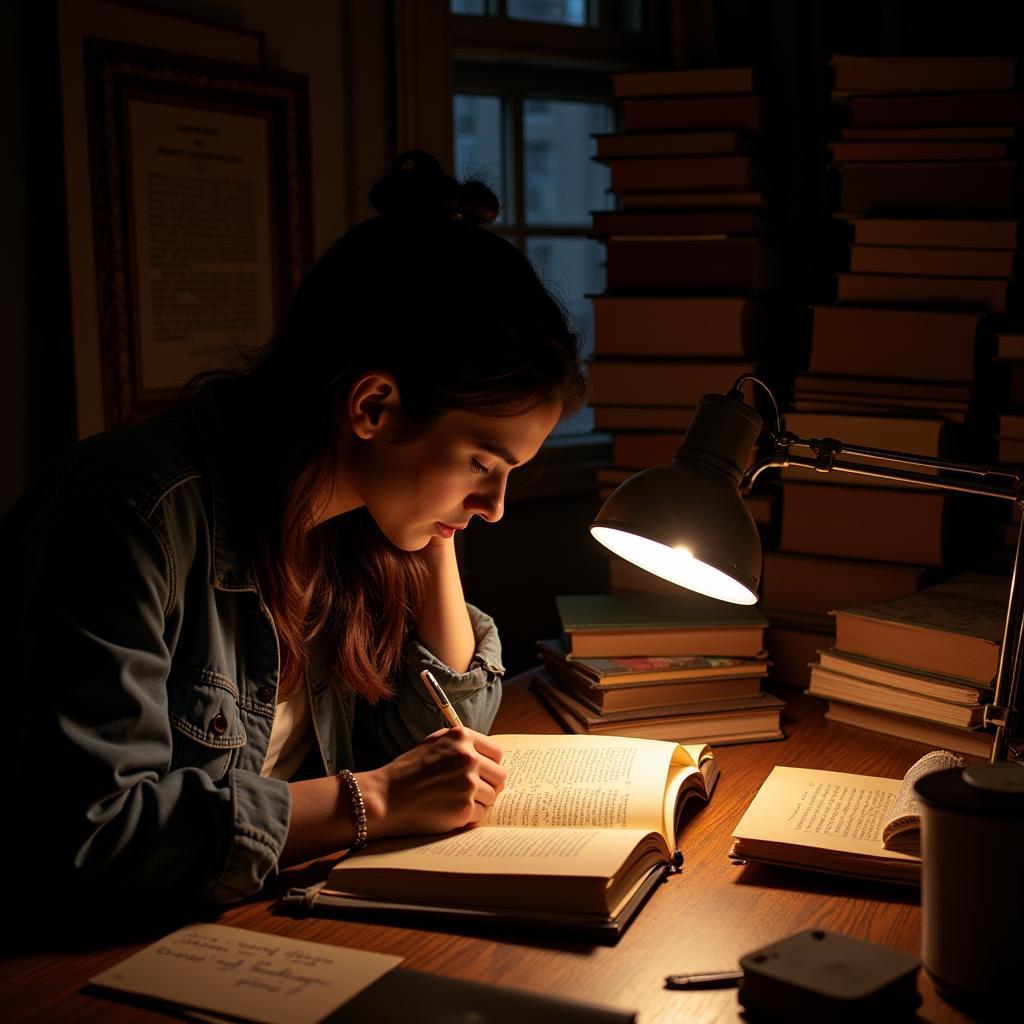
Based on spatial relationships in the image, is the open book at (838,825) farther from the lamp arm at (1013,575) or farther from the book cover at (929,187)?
the book cover at (929,187)

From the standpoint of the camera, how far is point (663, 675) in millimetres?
1647

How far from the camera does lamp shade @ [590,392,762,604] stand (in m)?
1.18

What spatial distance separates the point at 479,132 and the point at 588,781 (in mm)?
1622

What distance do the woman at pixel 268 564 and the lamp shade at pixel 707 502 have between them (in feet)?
0.52

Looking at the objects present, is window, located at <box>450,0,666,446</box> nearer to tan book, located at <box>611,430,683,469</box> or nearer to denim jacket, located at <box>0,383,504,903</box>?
tan book, located at <box>611,430,683,469</box>

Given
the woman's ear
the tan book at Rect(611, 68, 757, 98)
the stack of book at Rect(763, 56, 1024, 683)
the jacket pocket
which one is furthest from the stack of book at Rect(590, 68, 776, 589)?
the jacket pocket

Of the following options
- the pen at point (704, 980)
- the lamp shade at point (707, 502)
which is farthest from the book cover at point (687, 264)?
the pen at point (704, 980)

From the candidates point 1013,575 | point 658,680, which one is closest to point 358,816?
point 658,680

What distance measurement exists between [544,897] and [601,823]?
17 cm

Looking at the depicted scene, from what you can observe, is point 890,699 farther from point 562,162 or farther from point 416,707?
point 562,162

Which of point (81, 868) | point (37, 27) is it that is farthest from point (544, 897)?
point (37, 27)

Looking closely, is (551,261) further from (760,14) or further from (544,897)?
(544,897)

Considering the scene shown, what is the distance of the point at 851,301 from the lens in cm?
193

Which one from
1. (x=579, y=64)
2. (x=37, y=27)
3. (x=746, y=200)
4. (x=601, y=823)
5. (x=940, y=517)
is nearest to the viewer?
(x=601, y=823)
